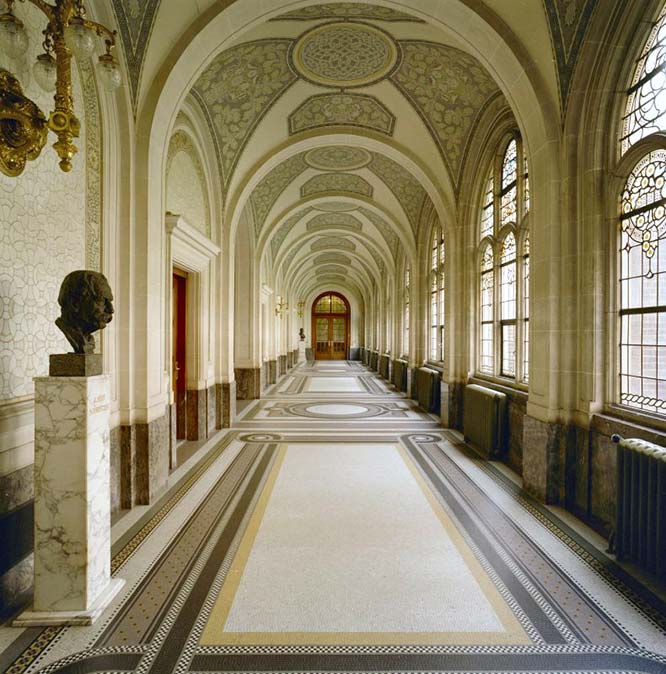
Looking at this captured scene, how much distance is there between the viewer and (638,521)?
299 centimetres

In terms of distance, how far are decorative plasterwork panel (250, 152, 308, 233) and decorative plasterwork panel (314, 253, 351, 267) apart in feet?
35.5

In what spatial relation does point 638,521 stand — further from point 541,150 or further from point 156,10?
point 156,10

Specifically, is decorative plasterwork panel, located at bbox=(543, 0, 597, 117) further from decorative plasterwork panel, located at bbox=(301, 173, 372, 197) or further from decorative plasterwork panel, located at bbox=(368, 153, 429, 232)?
decorative plasterwork panel, located at bbox=(301, 173, 372, 197)

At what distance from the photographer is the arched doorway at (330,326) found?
32.0m

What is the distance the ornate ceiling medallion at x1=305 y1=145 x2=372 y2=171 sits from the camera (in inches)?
380

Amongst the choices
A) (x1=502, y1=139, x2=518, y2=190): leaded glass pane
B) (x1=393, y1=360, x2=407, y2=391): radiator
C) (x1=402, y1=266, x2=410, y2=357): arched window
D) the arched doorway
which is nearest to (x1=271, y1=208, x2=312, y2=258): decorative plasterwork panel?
(x1=402, y1=266, x2=410, y2=357): arched window

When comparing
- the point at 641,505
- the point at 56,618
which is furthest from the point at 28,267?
the point at 641,505

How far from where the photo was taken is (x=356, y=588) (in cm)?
282

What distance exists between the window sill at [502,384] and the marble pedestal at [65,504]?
15.6 feet

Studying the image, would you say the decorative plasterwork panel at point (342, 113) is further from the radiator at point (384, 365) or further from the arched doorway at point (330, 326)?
the arched doorway at point (330, 326)

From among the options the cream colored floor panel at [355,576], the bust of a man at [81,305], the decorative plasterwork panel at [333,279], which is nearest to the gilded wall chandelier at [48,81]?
the bust of a man at [81,305]

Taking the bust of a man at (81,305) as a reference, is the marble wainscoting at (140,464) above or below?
below

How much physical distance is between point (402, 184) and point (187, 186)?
19.0ft

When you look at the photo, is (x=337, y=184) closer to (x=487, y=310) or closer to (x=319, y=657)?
(x=487, y=310)
